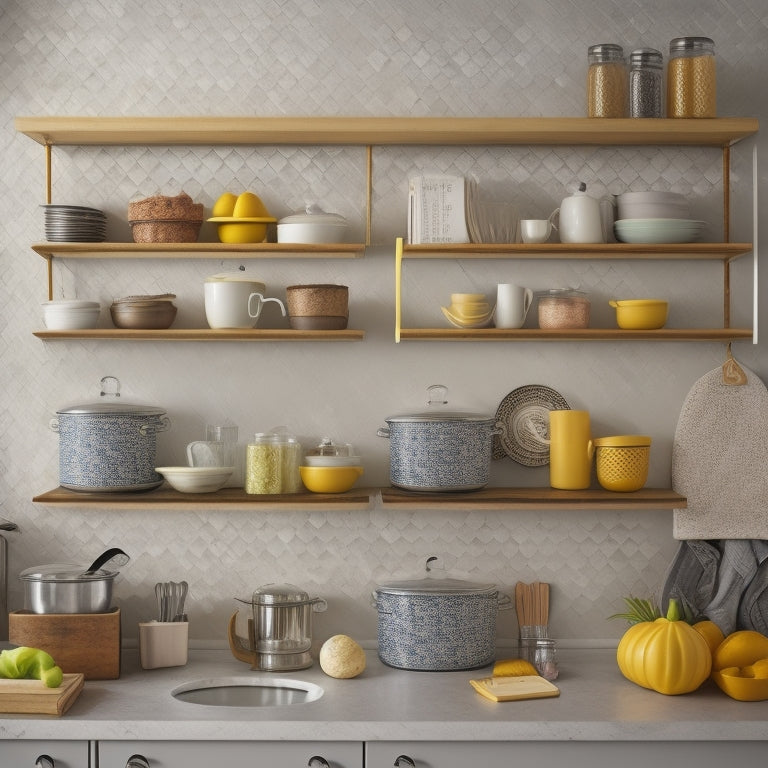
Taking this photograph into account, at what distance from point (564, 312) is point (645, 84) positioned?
67 cm

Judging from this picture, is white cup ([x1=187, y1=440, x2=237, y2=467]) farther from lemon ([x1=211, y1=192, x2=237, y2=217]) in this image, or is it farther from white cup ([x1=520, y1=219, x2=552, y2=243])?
white cup ([x1=520, y1=219, x2=552, y2=243])

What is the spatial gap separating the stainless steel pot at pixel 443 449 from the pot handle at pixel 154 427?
0.64 meters

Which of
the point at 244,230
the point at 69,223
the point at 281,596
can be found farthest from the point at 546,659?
the point at 69,223

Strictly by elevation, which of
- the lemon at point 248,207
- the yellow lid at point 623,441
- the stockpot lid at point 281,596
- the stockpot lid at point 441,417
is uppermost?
the lemon at point 248,207

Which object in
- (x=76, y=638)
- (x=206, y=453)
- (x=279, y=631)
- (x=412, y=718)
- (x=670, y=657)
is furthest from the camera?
(x=206, y=453)

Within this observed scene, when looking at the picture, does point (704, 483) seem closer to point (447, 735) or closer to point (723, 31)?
point (447, 735)

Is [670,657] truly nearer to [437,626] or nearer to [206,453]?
[437,626]

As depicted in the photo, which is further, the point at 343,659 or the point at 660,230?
the point at 660,230

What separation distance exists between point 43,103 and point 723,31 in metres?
1.98

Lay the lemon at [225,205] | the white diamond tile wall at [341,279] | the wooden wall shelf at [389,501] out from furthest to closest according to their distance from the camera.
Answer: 1. the white diamond tile wall at [341,279]
2. the lemon at [225,205]
3. the wooden wall shelf at [389,501]

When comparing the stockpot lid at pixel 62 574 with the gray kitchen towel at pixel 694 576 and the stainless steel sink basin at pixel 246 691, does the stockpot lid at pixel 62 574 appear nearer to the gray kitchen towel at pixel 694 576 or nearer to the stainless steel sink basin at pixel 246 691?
the stainless steel sink basin at pixel 246 691

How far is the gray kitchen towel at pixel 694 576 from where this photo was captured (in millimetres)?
2756

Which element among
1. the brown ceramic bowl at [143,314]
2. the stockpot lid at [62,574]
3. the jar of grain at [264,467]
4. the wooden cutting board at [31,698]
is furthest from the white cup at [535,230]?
the wooden cutting board at [31,698]

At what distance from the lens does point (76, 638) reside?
8.21 feet
